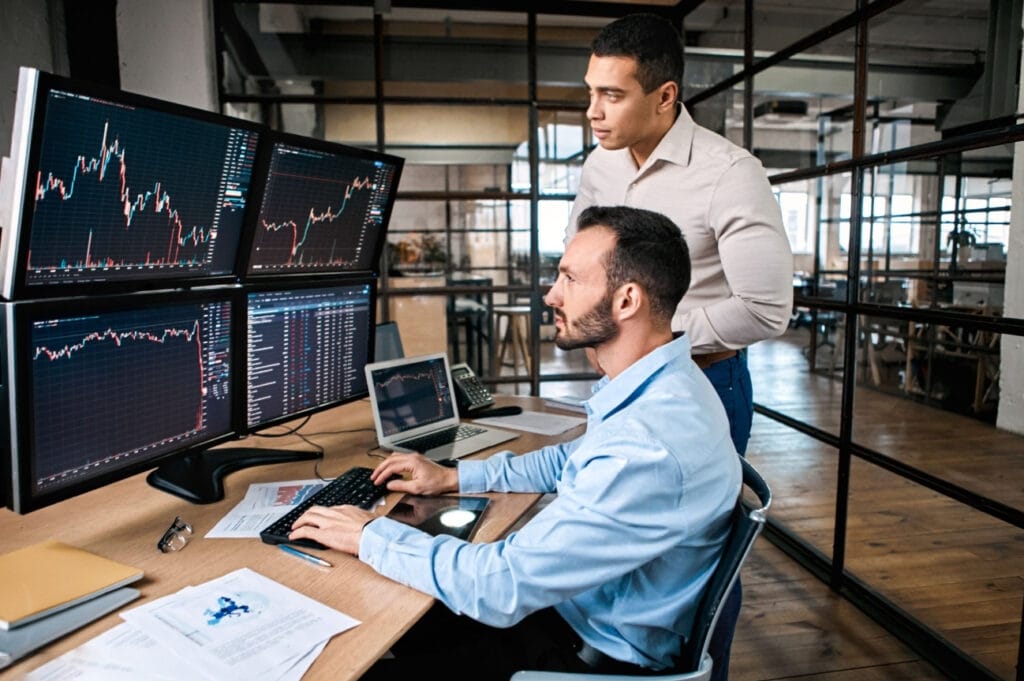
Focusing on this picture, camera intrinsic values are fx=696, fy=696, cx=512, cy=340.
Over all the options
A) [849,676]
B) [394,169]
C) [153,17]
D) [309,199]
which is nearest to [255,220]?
[309,199]

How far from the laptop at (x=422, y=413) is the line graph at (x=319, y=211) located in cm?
32

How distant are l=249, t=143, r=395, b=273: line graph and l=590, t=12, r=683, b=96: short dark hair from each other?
26.0 inches

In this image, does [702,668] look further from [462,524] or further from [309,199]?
[309,199]

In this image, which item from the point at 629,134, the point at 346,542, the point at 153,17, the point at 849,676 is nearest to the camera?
the point at 346,542

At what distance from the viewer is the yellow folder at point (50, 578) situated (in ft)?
3.03

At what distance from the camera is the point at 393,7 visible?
335cm

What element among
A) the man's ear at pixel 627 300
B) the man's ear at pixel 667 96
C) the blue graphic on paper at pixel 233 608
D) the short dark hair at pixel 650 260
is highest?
the man's ear at pixel 667 96

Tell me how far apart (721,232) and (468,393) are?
2.91 ft

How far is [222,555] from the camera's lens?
1.16 meters

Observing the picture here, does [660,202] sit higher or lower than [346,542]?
higher

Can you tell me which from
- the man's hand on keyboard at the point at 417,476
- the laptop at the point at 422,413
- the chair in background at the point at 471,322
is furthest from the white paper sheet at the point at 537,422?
the chair in background at the point at 471,322

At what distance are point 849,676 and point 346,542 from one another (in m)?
1.74

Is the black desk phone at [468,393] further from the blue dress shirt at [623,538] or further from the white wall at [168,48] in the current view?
the white wall at [168,48]

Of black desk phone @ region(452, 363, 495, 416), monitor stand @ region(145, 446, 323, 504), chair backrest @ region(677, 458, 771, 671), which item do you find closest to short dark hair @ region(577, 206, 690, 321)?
chair backrest @ region(677, 458, 771, 671)
